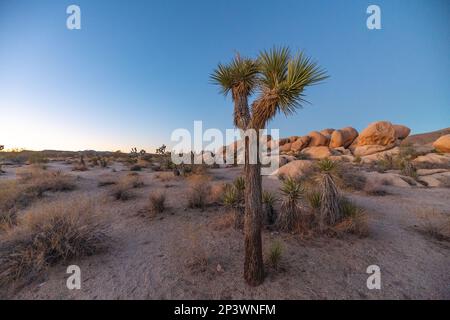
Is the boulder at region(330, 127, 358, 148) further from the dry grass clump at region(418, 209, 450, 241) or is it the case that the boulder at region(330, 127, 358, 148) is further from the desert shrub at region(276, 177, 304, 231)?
the desert shrub at region(276, 177, 304, 231)

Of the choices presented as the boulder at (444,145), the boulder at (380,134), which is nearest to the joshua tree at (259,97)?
the boulder at (444,145)

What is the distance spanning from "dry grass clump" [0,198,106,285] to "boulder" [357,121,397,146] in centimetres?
3354

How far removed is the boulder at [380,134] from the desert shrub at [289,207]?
1172 inches

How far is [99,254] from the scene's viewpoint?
386 cm

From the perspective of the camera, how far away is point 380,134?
2683 centimetres

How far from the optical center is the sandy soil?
9.53ft

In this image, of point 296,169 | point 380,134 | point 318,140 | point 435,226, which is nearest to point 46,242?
point 435,226

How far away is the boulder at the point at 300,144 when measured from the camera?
118 feet

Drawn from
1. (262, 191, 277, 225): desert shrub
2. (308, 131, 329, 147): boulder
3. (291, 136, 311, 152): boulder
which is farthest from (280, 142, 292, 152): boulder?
(262, 191, 277, 225): desert shrub

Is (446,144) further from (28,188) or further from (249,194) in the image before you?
(28,188)

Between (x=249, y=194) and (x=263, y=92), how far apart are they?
5.25 ft

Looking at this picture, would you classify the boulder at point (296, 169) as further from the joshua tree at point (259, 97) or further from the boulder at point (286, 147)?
the boulder at point (286, 147)
